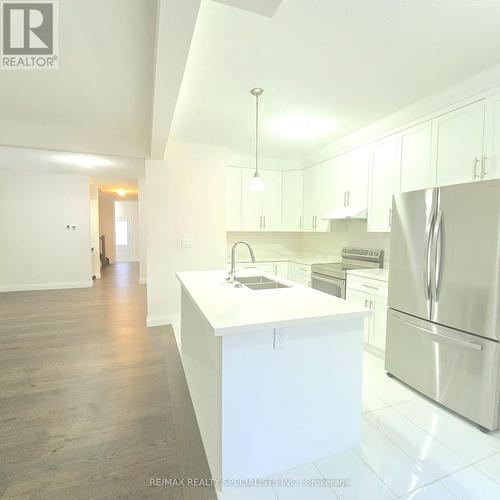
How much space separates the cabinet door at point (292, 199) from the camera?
4777 mm

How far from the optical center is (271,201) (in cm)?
471

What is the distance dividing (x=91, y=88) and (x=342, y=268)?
337 cm

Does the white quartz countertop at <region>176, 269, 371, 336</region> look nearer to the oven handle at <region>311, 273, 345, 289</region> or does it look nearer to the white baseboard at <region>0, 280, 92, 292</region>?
the oven handle at <region>311, 273, 345, 289</region>

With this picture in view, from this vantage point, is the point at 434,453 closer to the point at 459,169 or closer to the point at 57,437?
the point at 459,169

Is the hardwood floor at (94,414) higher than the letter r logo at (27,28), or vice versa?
the letter r logo at (27,28)

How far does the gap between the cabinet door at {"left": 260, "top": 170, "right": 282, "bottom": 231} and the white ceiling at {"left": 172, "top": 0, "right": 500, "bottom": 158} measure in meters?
1.61

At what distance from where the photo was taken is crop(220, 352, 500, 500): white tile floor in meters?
1.43

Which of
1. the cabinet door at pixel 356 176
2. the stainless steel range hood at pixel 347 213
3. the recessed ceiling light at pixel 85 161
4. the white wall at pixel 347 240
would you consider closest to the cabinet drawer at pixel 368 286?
the white wall at pixel 347 240

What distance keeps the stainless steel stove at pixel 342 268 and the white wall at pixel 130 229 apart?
9540mm

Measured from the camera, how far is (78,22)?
64.5 inches

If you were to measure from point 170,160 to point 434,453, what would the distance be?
4005 millimetres

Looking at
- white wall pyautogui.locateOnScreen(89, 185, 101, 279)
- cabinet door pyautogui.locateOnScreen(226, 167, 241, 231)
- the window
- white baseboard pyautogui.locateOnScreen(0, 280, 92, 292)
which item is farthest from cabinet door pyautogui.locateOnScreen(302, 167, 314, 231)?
the window

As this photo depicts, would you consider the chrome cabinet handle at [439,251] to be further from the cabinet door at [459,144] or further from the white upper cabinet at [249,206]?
the white upper cabinet at [249,206]

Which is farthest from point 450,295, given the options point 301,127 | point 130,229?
Result: point 130,229
